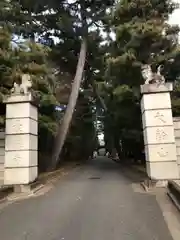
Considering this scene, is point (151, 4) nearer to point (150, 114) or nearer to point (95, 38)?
point (150, 114)

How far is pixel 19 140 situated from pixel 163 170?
423cm

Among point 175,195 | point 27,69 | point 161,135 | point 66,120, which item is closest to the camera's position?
point 175,195

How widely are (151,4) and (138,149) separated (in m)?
8.34

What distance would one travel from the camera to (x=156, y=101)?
8.73m

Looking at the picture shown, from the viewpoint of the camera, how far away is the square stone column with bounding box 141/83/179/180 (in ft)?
27.5

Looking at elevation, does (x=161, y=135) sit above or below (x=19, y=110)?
below

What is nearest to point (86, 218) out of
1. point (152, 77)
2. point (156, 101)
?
point (156, 101)

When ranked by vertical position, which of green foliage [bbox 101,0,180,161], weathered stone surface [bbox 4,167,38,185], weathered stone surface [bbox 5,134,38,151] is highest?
green foliage [bbox 101,0,180,161]

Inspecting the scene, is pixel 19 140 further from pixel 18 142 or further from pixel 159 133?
pixel 159 133

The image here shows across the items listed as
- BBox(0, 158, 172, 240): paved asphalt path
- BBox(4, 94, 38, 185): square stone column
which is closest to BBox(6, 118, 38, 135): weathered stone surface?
BBox(4, 94, 38, 185): square stone column

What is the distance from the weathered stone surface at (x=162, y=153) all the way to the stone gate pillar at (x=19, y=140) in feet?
11.6

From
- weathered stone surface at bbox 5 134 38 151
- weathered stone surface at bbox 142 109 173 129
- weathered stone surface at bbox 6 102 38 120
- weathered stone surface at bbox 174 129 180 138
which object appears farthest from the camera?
weathered stone surface at bbox 174 129 180 138

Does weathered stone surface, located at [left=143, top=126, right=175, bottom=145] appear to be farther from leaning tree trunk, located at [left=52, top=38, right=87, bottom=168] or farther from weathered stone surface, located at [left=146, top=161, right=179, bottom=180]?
leaning tree trunk, located at [left=52, top=38, right=87, bottom=168]

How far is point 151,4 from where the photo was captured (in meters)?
12.2
